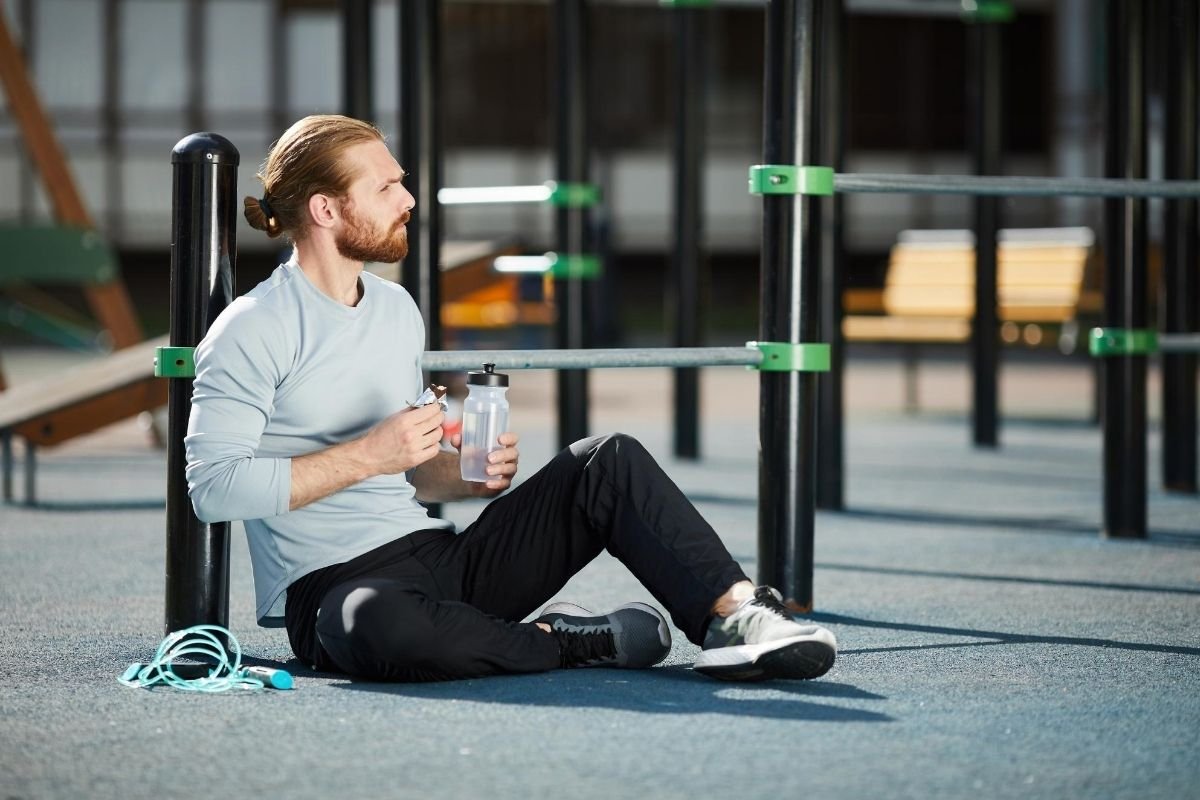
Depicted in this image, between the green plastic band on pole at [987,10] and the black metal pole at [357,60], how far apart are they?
12.4 feet

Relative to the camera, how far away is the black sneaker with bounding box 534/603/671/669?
10.4 feet

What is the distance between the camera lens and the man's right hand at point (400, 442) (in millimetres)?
2932

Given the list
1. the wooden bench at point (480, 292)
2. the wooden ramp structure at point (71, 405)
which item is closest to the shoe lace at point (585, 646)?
the wooden bench at point (480, 292)

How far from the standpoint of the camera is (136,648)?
11.3 ft

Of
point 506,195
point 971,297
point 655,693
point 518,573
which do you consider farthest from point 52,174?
point 655,693

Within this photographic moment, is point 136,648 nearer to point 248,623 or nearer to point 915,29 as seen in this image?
point 248,623

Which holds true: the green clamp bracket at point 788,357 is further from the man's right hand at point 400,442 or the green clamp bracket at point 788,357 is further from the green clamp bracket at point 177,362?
the green clamp bracket at point 177,362

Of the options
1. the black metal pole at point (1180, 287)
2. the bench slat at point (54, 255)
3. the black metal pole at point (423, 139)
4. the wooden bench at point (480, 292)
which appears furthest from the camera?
the bench slat at point (54, 255)

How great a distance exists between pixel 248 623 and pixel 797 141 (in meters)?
1.52

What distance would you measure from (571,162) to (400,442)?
4.17m

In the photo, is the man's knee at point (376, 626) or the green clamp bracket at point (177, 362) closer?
the man's knee at point (376, 626)

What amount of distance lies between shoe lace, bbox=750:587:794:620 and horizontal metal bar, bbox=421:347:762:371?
22.9 inches

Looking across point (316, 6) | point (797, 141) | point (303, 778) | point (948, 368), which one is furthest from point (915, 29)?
point (303, 778)

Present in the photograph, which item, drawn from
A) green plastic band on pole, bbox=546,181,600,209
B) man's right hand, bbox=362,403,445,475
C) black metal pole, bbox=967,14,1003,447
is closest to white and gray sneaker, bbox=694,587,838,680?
man's right hand, bbox=362,403,445,475
